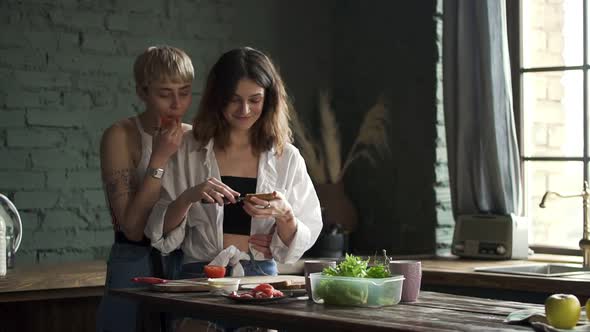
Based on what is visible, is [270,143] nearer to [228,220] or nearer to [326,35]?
[228,220]

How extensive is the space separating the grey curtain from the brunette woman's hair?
1.63 m

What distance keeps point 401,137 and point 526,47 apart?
75 cm

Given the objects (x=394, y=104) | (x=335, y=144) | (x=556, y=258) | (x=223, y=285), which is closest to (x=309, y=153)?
(x=335, y=144)

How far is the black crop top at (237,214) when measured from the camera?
134 inches

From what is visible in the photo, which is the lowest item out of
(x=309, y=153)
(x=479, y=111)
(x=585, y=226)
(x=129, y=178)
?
(x=585, y=226)

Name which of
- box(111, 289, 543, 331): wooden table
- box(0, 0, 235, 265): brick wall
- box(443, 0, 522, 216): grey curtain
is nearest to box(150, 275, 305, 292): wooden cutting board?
box(111, 289, 543, 331): wooden table

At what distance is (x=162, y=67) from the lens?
11.8ft

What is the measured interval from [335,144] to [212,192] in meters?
2.32

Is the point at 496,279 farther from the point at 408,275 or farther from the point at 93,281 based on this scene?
the point at 93,281

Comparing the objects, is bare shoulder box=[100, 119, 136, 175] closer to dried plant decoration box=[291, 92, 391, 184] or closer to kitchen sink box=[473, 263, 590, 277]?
kitchen sink box=[473, 263, 590, 277]

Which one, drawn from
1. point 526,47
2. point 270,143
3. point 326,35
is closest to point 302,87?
point 326,35

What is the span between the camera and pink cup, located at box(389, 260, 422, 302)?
2963 millimetres

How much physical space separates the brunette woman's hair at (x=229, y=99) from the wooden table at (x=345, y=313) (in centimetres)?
60

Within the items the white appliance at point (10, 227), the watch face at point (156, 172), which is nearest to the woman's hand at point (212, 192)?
the watch face at point (156, 172)
